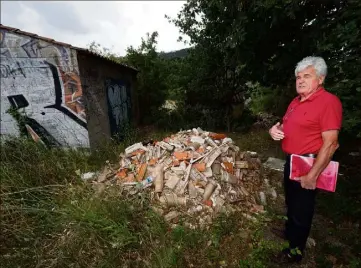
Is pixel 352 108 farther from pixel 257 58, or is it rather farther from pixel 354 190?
pixel 257 58

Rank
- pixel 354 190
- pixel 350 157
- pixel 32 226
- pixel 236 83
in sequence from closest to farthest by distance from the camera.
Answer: pixel 32 226, pixel 354 190, pixel 350 157, pixel 236 83

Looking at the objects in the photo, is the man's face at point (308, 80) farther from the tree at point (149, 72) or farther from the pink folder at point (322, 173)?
the tree at point (149, 72)

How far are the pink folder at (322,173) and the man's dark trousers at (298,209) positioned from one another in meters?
0.13

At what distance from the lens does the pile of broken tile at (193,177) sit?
4195 mm

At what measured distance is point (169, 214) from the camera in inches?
161

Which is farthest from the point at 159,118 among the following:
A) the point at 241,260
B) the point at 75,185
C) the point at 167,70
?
the point at 241,260

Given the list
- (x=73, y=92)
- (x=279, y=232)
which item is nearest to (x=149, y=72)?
(x=73, y=92)

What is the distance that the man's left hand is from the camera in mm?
2506

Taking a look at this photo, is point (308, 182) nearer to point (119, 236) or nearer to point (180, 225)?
point (180, 225)

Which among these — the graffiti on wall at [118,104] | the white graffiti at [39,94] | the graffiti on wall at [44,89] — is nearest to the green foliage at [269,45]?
the graffiti on wall at [118,104]

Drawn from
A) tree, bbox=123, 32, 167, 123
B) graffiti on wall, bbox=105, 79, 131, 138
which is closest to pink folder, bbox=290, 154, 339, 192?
graffiti on wall, bbox=105, 79, 131, 138

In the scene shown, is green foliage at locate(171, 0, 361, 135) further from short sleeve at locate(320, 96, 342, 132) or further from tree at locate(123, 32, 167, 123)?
tree at locate(123, 32, 167, 123)

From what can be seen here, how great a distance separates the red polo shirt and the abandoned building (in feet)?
18.0

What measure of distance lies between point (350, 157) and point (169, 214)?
4653 millimetres
